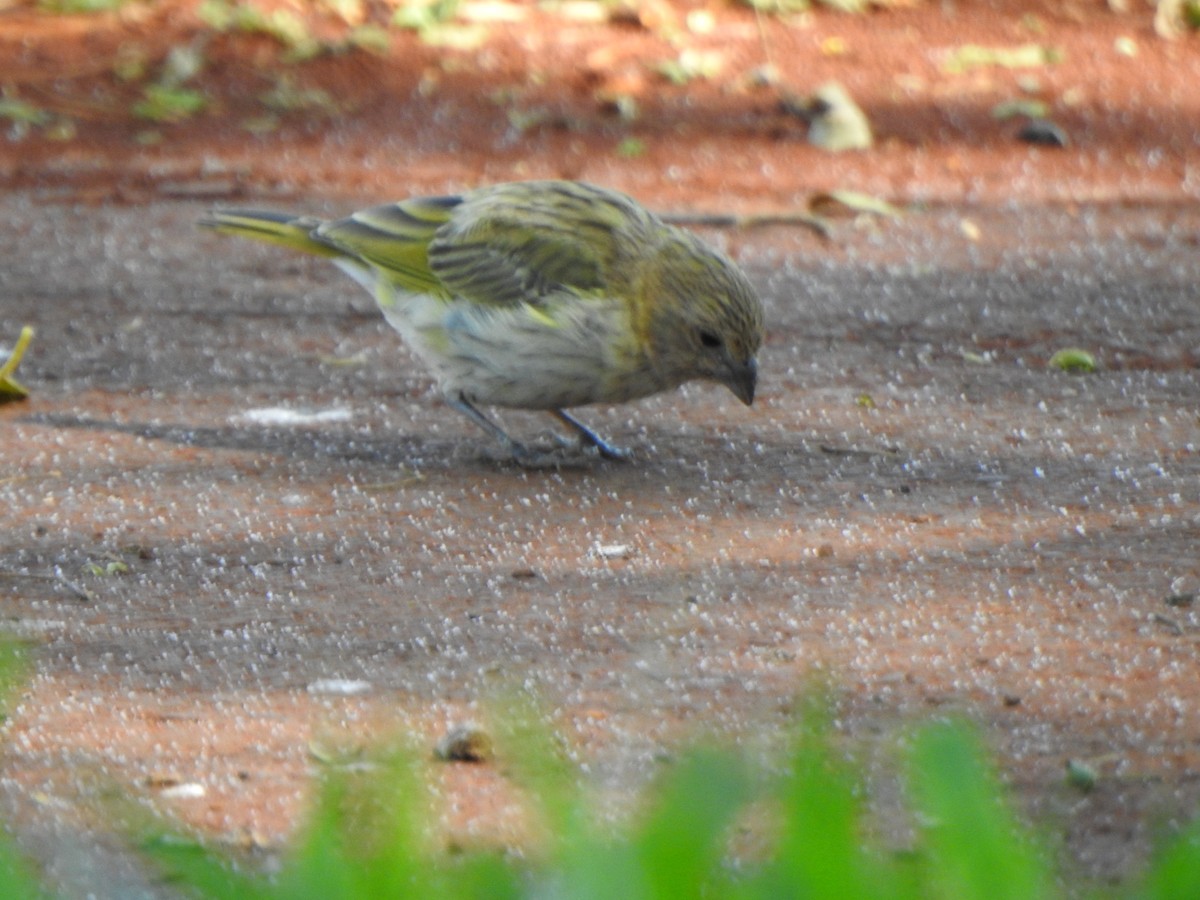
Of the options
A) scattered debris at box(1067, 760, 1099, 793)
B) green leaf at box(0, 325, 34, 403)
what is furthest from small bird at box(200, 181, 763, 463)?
scattered debris at box(1067, 760, 1099, 793)

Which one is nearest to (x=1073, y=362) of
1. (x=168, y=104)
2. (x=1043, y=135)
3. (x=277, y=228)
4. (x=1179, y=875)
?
(x=277, y=228)

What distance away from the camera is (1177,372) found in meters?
5.73

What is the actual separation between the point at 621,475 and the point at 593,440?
0.76ft

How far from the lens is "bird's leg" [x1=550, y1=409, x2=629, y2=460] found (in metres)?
5.16

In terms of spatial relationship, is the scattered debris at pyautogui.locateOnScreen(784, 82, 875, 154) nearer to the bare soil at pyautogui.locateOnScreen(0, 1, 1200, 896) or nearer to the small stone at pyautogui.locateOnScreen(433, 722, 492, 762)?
the bare soil at pyautogui.locateOnScreen(0, 1, 1200, 896)

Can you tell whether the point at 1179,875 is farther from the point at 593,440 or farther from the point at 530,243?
the point at 530,243

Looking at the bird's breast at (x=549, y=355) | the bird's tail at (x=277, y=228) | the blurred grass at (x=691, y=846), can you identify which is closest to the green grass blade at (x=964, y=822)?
the blurred grass at (x=691, y=846)

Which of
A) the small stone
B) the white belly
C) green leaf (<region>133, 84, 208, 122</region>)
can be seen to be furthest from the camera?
green leaf (<region>133, 84, 208, 122</region>)

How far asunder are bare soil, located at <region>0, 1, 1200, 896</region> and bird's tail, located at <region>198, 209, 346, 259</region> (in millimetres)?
453

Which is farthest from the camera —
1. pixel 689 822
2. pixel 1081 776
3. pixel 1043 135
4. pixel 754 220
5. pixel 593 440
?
pixel 1043 135

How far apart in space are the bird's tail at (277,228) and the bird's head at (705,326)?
125cm

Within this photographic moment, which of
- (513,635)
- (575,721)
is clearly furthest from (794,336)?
(575,721)

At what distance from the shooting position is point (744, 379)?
4934 millimetres

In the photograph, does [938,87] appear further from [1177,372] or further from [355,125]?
[1177,372]
